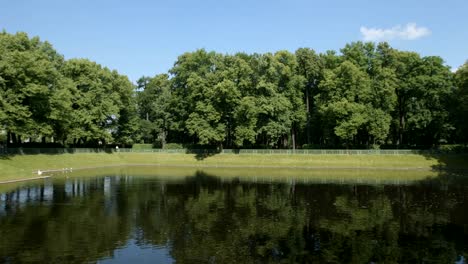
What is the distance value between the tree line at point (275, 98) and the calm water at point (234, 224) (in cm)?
3281

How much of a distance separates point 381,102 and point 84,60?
61469 millimetres

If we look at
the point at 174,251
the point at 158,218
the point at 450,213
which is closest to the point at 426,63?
the point at 450,213

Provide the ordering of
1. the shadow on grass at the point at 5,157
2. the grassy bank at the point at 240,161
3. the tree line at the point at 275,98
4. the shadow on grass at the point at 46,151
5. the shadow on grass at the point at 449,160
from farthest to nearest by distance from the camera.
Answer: the tree line at the point at 275,98 → the shadow on grass at the point at 449,160 → the grassy bank at the point at 240,161 → the shadow on grass at the point at 46,151 → the shadow on grass at the point at 5,157

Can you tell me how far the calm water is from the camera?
69.9 ft

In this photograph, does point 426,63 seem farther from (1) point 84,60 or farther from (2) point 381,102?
(1) point 84,60

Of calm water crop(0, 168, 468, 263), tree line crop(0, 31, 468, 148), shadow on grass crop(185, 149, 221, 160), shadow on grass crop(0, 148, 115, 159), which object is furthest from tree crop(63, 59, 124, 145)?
calm water crop(0, 168, 468, 263)

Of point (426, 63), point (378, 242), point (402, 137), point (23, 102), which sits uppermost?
point (426, 63)

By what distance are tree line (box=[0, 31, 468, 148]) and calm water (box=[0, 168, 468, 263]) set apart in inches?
1292

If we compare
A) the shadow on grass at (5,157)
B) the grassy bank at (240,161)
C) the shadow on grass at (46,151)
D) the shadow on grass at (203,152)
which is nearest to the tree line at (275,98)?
the shadow on grass at (203,152)

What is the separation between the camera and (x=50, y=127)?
7038 centimetres

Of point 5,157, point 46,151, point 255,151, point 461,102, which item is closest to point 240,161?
point 255,151

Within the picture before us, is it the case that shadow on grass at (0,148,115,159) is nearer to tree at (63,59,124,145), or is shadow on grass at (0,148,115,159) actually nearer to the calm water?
tree at (63,59,124,145)

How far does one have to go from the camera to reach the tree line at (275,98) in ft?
256

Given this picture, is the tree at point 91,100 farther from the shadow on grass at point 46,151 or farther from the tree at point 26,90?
the tree at point 26,90
